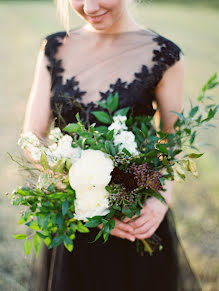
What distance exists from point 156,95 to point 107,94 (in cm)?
27

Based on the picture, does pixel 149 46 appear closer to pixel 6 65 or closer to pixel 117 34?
pixel 117 34

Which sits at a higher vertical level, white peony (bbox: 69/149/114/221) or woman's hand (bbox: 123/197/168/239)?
white peony (bbox: 69/149/114/221)

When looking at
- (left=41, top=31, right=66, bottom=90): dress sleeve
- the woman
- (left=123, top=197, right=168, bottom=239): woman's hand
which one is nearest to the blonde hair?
the woman

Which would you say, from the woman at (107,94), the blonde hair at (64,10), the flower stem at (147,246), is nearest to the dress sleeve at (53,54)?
the woman at (107,94)

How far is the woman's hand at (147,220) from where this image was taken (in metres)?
1.67

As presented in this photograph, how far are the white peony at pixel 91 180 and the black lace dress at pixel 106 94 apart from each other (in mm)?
528

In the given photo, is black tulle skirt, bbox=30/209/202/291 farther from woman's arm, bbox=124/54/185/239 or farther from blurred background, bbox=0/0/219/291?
blurred background, bbox=0/0/219/291

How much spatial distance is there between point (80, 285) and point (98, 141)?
0.94 meters

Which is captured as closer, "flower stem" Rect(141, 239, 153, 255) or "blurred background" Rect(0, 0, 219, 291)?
"flower stem" Rect(141, 239, 153, 255)

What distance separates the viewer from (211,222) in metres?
3.52

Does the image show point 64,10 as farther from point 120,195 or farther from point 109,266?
point 109,266

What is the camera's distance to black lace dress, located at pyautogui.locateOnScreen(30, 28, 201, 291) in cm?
180

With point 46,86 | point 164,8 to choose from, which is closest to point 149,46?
point 46,86

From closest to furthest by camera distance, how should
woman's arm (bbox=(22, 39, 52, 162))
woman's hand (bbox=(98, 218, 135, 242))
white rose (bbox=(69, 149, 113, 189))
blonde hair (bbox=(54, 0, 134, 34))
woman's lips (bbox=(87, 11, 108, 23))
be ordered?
white rose (bbox=(69, 149, 113, 189)) → woman's lips (bbox=(87, 11, 108, 23)) → woman's hand (bbox=(98, 218, 135, 242)) → blonde hair (bbox=(54, 0, 134, 34)) → woman's arm (bbox=(22, 39, 52, 162))
